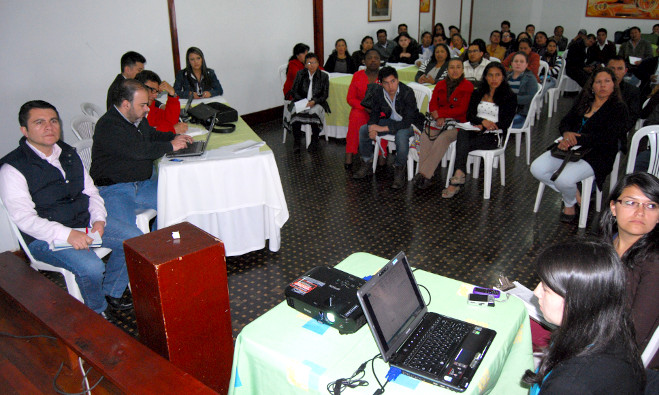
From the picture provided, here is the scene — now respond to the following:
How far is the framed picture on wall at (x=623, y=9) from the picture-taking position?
10398mm

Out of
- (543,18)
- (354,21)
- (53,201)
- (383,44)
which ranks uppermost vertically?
(543,18)

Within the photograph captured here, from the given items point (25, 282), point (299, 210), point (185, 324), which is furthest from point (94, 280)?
point (299, 210)

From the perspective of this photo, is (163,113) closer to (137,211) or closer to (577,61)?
(137,211)

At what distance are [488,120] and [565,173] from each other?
2.96 feet

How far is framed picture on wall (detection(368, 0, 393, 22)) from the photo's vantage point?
9.02 m

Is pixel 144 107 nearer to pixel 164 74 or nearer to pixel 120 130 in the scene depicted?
pixel 120 130

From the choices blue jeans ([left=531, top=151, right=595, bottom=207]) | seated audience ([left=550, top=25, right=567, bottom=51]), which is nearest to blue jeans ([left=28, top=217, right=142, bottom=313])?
blue jeans ([left=531, top=151, right=595, bottom=207])

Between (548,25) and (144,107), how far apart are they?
38.9 ft

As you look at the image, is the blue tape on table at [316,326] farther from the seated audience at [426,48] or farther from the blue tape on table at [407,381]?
the seated audience at [426,48]

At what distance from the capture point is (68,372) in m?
2.27

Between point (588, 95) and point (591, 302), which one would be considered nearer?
point (591, 302)

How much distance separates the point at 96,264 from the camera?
2.47 m

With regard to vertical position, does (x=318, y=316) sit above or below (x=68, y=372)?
above

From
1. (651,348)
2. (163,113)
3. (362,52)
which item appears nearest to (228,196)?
(163,113)
